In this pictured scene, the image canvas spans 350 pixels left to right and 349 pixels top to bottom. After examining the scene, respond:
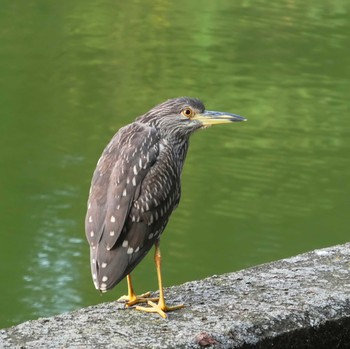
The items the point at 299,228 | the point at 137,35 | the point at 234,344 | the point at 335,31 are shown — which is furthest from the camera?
the point at 335,31

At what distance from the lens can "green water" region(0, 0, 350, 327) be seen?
26.5 feet

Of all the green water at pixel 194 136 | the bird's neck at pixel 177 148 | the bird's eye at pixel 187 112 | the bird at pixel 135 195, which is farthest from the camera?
the green water at pixel 194 136

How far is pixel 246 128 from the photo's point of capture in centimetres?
1119

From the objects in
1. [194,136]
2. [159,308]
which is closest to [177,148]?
[159,308]

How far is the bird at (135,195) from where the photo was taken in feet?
11.2

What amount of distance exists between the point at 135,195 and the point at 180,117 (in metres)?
0.44

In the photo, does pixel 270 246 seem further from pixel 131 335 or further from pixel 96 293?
pixel 131 335

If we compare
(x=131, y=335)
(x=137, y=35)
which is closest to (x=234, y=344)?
(x=131, y=335)

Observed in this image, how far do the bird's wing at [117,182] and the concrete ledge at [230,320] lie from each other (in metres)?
0.23

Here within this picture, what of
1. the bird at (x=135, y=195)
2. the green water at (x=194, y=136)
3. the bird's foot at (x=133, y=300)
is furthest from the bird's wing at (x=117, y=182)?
the green water at (x=194, y=136)

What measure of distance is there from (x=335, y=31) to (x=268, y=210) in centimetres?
786

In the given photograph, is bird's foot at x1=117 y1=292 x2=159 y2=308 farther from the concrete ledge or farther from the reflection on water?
the reflection on water

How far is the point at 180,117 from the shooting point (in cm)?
387

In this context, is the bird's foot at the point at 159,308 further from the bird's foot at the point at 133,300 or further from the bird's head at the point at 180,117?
the bird's head at the point at 180,117
